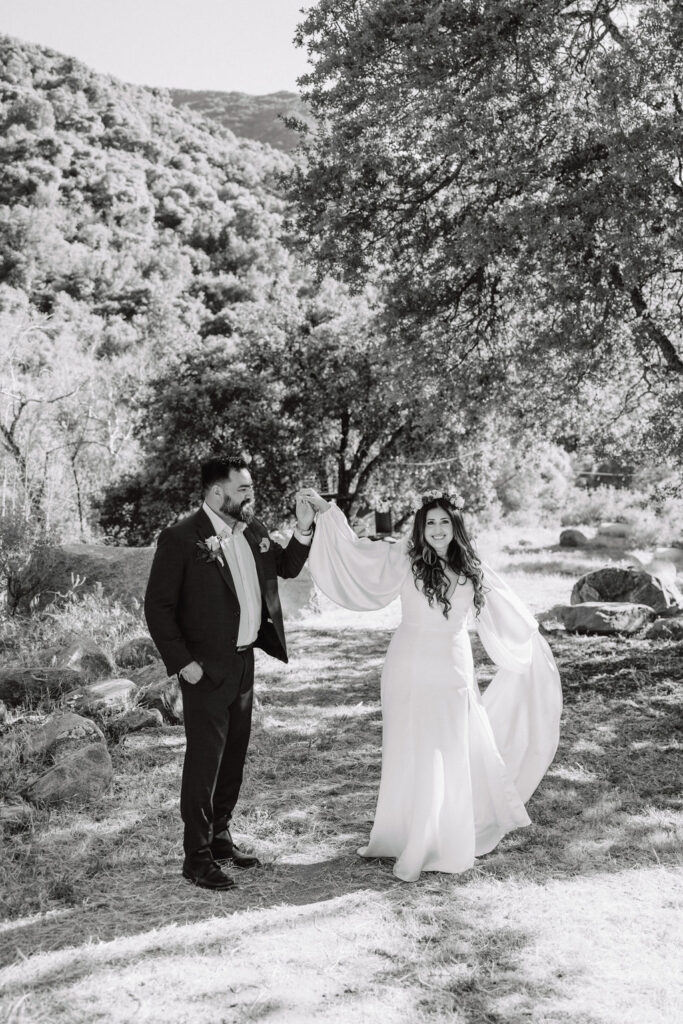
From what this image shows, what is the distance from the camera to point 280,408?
2061cm

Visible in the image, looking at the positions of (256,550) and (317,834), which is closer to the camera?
(256,550)

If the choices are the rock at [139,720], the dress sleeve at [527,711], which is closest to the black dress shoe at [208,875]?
the dress sleeve at [527,711]

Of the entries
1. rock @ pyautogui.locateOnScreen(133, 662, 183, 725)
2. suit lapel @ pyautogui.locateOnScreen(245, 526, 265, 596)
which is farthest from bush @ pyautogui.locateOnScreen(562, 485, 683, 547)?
suit lapel @ pyautogui.locateOnScreen(245, 526, 265, 596)

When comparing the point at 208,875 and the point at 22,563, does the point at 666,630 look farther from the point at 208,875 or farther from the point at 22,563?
the point at 22,563

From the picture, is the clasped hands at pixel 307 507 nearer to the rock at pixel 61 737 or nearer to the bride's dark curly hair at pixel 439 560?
the bride's dark curly hair at pixel 439 560

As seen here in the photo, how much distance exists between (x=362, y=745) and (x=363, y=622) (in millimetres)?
7031

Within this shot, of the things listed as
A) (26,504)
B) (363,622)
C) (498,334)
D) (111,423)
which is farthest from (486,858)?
(111,423)

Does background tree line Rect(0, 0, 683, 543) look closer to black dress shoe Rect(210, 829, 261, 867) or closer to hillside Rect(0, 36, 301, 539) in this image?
hillside Rect(0, 36, 301, 539)

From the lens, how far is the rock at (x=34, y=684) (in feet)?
28.6

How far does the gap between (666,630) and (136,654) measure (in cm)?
759

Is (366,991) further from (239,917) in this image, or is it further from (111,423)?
(111,423)

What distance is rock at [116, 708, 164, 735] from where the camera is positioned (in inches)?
322

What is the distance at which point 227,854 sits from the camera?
5.26 m

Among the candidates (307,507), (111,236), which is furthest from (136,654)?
(111,236)
